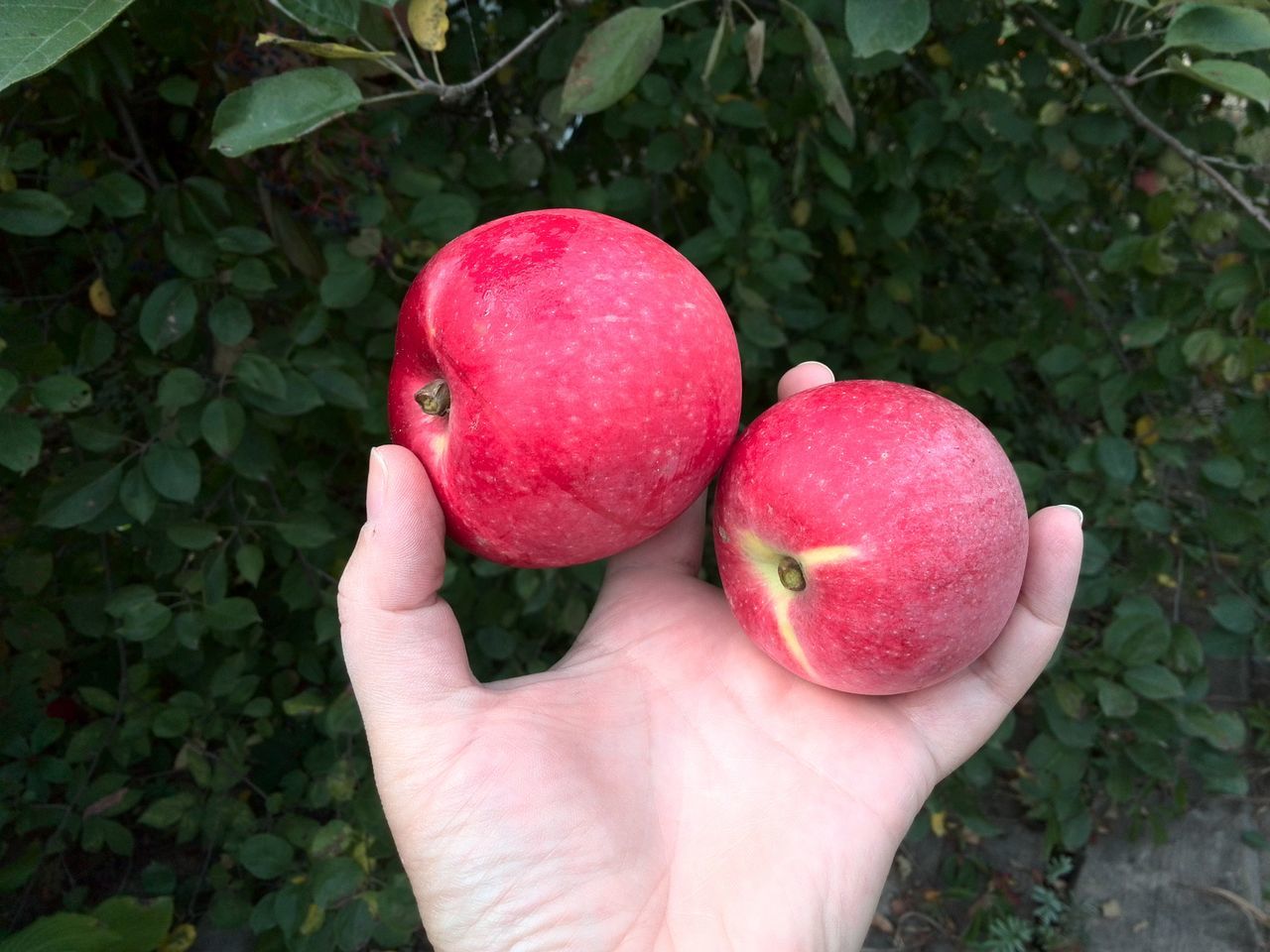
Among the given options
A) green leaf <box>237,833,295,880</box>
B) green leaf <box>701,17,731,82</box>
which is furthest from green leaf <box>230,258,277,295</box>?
green leaf <box>237,833,295,880</box>

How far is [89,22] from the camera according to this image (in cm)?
76

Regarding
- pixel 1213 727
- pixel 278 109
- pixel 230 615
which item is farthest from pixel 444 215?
pixel 1213 727

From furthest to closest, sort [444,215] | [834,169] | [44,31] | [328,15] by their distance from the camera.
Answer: [834,169]
[444,215]
[328,15]
[44,31]

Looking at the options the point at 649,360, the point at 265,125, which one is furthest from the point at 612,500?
the point at 265,125

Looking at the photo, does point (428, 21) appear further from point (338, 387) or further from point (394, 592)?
point (394, 592)

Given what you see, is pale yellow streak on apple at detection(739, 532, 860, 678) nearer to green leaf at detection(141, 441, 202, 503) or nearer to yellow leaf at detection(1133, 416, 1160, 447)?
green leaf at detection(141, 441, 202, 503)

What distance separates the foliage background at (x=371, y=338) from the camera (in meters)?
1.39

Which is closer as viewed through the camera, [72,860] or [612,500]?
[612,500]

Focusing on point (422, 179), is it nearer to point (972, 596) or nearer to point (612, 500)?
point (612, 500)

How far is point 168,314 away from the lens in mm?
1362

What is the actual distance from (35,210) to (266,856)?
3.73 feet

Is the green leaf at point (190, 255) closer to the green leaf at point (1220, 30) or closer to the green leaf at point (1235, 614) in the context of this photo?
the green leaf at point (1220, 30)

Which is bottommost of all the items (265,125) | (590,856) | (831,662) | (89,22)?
(590,856)

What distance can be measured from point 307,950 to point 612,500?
3.29 feet
